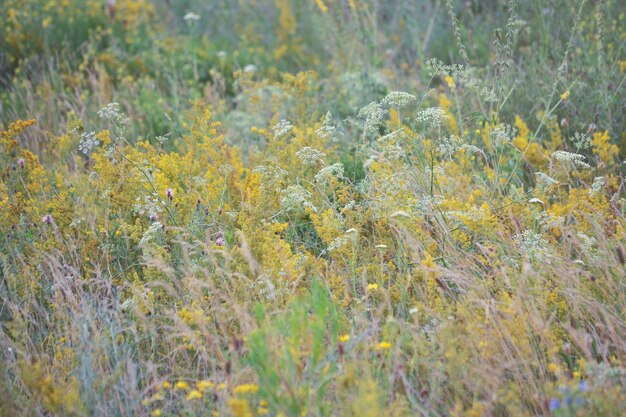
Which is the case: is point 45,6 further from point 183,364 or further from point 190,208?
point 183,364

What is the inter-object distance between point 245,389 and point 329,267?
0.97m

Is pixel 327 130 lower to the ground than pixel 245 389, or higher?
higher

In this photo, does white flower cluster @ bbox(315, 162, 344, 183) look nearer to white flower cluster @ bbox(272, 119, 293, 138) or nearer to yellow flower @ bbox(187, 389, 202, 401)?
white flower cluster @ bbox(272, 119, 293, 138)

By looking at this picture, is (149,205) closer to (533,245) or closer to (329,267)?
(329,267)

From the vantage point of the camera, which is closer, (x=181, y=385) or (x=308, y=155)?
(x=181, y=385)

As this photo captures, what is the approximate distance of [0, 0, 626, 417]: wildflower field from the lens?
222 centimetres

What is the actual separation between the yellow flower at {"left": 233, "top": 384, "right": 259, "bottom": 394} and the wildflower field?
0.15 ft

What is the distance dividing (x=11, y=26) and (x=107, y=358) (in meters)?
5.16

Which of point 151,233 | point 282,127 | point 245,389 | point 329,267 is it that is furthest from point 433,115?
point 245,389

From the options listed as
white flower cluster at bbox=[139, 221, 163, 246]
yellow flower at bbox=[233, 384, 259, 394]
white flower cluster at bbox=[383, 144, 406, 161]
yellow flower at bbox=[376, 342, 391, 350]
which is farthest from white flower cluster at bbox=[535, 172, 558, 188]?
white flower cluster at bbox=[139, 221, 163, 246]

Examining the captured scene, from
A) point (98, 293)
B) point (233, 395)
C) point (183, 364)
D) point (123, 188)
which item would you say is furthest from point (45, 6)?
point (233, 395)

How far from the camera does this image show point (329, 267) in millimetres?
2988

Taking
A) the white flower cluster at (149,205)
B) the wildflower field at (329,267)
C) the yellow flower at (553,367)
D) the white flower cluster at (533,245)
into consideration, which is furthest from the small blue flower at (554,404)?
the white flower cluster at (149,205)

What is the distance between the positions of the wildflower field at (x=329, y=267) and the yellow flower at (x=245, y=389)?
4 cm
